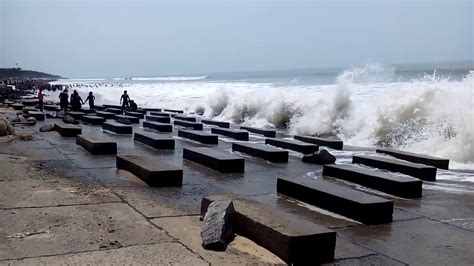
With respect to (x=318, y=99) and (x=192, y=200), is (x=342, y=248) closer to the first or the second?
(x=192, y=200)

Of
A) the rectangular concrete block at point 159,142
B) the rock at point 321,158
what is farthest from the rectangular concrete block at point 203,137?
the rock at point 321,158

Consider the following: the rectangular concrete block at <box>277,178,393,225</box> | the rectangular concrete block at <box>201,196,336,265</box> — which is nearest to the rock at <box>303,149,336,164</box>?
the rectangular concrete block at <box>277,178,393,225</box>

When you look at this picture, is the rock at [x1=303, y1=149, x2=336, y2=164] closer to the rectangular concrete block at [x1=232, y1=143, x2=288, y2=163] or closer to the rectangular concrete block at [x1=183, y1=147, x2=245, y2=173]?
the rectangular concrete block at [x1=232, y1=143, x2=288, y2=163]

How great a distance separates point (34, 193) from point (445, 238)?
16.3ft

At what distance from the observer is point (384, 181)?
7.29 meters

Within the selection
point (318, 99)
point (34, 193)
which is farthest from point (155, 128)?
point (34, 193)

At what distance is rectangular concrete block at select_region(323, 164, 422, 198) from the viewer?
278 inches

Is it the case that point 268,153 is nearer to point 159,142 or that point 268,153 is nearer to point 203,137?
point 159,142

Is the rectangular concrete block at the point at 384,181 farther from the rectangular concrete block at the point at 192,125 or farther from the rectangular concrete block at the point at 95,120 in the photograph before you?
the rectangular concrete block at the point at 95,120

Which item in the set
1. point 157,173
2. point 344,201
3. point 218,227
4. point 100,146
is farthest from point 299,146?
point 218,227

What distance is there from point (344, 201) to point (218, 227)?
76.3 inches

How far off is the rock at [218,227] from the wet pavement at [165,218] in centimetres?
10

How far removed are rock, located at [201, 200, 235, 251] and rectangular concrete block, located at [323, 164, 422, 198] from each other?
129 inches

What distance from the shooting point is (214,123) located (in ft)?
64.7
